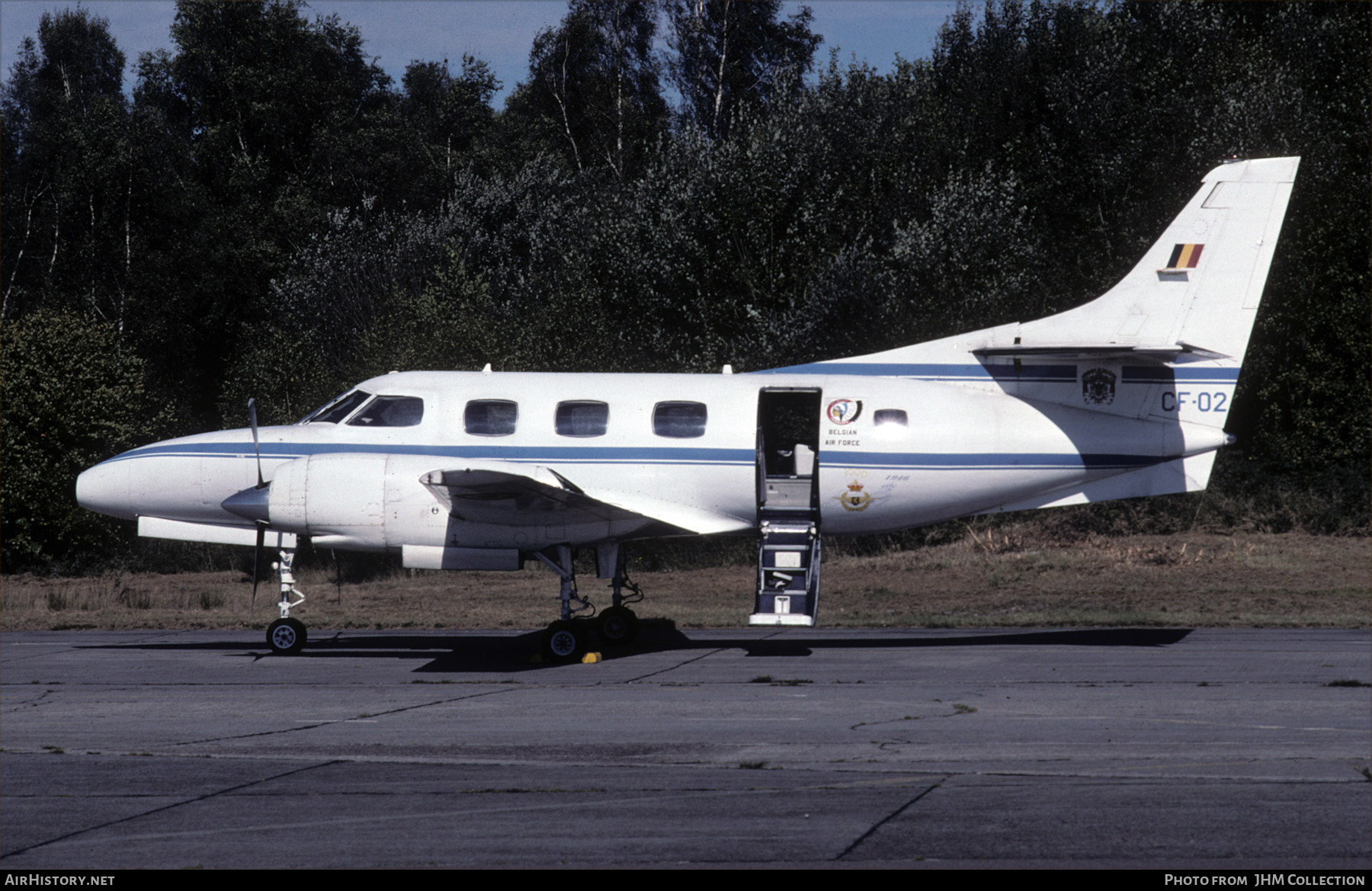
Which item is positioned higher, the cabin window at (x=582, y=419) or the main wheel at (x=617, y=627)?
the cabin window at (x=582, y=419)

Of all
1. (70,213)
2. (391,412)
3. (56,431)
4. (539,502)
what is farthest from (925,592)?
(70,213)

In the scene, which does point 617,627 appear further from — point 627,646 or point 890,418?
point 890,418

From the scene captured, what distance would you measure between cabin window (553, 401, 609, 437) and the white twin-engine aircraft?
0.02 meters

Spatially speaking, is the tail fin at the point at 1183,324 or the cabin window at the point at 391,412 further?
the cabin window at the point at 391,412

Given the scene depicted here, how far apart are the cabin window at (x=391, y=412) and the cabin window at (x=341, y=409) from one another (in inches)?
7.0

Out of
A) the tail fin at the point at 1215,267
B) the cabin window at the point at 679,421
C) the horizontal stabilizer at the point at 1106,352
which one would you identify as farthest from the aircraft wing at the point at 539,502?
the tail fin at the point at 1215,267

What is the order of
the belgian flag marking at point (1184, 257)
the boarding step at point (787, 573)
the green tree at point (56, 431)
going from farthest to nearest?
the green tree at point (56, 431) < the belgian flag marking at point (1184, 257) < the boarding step at point (787, 573)

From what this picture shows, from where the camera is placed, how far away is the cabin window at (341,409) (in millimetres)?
17688

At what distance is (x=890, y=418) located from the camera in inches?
675

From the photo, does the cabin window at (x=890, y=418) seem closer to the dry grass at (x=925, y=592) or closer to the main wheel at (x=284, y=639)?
the dry grass at (x=925, y=592)

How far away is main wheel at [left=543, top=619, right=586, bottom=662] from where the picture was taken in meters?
16.2

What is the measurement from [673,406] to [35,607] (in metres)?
16.3

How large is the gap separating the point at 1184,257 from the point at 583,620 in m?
9.57

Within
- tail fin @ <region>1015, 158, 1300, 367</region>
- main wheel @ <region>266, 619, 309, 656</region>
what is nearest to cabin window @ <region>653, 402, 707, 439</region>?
tail fin @ <region>1015, 158, 1300, 367</region>
